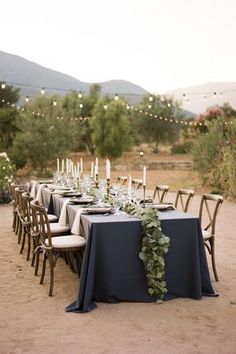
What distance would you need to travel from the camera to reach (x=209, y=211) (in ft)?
22.7

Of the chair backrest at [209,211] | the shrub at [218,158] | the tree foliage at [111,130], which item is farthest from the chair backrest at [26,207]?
the tree foliage at [111,130]

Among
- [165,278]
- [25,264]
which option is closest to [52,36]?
[25,264]

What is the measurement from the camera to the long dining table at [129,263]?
4008 mm

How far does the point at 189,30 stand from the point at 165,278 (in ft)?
44.3

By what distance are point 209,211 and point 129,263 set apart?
3.06 metres

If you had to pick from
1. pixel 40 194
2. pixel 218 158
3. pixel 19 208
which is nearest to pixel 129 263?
pixel 19 208

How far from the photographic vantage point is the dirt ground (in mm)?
3270

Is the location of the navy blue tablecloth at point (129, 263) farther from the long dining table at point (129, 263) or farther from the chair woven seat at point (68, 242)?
the chair woven seat at point (68, 242)

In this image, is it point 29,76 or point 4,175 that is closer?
point 4,175

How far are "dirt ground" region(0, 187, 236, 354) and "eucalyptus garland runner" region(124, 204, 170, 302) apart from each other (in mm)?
176

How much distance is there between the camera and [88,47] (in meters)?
20.1

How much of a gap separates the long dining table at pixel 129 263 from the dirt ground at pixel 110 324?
99mm

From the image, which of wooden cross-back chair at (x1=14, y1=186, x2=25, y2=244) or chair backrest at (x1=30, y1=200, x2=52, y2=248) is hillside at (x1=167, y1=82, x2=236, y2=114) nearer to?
wooden cross-back chair at (x1=14, y1=186, x2=25, y2=244)

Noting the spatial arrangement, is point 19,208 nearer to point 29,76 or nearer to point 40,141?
point 40,141
